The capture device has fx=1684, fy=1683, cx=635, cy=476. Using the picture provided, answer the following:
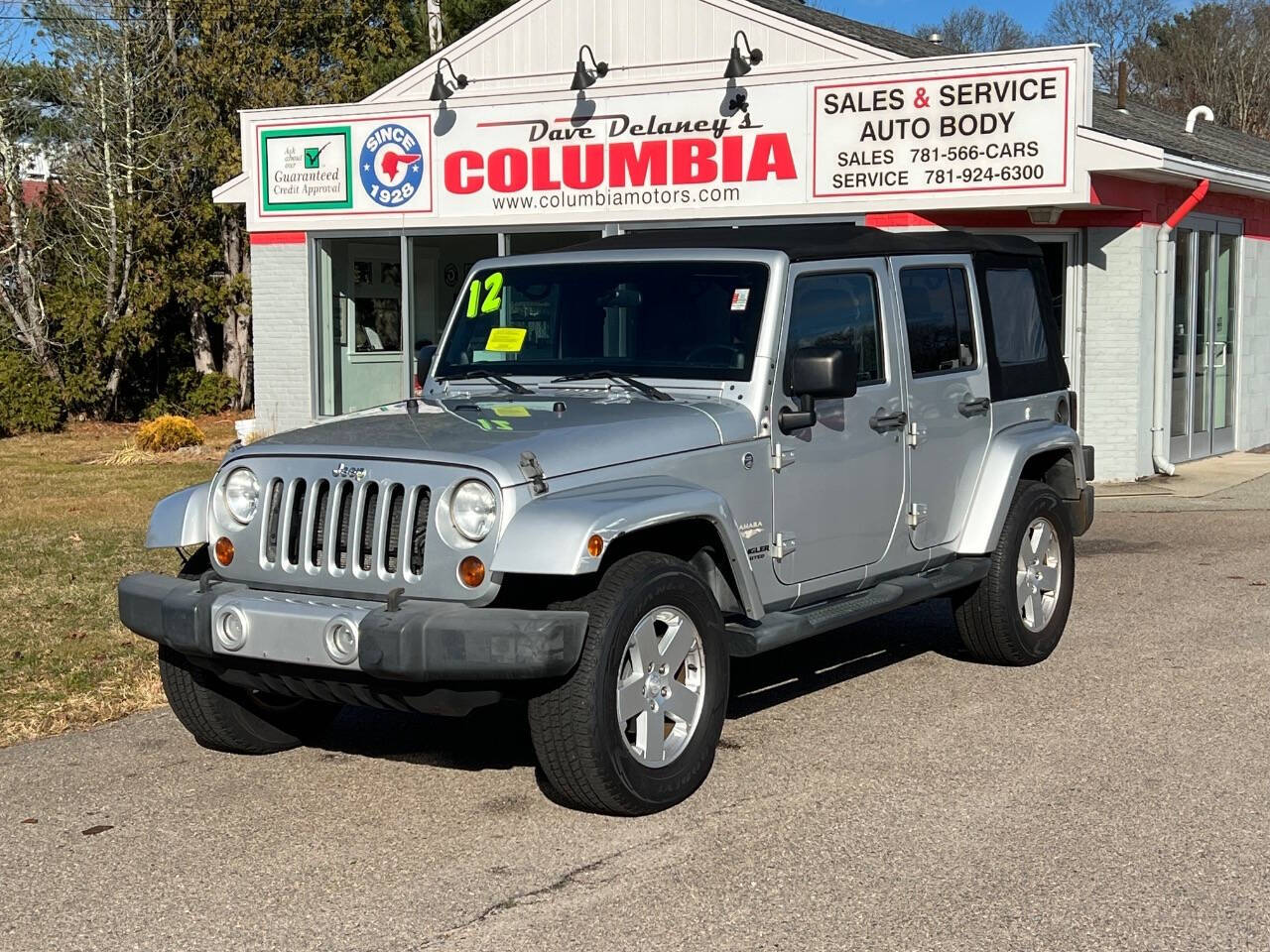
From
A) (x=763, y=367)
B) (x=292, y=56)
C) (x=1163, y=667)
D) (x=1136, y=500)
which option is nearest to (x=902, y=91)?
(x=1136, y=500)

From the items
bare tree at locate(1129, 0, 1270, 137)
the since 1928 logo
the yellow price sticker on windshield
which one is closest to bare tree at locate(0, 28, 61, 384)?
the since 1928 logo

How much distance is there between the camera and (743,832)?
5395mm

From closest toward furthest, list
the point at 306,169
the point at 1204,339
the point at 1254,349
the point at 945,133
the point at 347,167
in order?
the point at 945,133
the point at 1204,339
the point at 347,167
the point at 306,169
the point at 1254,349

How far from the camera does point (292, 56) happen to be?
25.2m

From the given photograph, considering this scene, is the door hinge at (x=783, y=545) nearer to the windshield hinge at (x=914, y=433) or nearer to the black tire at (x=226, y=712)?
the windshield hinge at (x=914, y=433)

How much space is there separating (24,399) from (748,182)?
11.2 meters

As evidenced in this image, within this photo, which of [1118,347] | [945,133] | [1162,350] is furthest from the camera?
[1162,350]

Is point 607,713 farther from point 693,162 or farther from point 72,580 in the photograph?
point 693,162

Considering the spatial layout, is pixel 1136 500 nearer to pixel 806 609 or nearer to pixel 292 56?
pixel 806 609

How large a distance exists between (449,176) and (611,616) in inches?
514

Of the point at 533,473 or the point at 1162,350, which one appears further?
the point at 1162,350

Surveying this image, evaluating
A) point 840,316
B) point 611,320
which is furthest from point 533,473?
point 840,316

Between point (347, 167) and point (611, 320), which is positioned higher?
point (347, 167)

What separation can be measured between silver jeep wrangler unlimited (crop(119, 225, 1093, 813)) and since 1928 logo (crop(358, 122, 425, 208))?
10676 millimetres
